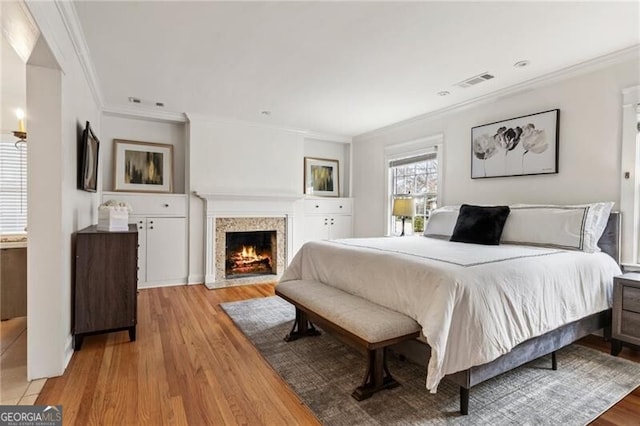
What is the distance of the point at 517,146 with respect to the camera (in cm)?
348

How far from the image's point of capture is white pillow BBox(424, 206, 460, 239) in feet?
11.8

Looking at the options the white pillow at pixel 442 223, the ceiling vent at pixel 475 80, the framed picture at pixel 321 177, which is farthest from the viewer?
the framed picture at pixel 321 177

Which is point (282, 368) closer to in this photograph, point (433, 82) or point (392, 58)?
point (392, 58)

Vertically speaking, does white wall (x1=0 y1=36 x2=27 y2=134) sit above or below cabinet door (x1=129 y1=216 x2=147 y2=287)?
above

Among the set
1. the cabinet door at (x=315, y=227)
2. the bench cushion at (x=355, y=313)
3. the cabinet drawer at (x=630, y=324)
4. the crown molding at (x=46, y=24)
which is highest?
the crown molding at (x=46, y=24)

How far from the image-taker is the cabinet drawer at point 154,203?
428 cm

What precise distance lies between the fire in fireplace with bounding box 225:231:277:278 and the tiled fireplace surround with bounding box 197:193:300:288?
197mm

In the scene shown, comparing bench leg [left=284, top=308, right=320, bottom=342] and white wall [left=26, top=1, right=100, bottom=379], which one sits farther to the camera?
bench leg [left=284, top=308, right=320, bottom=342]

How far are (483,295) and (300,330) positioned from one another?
1599mm

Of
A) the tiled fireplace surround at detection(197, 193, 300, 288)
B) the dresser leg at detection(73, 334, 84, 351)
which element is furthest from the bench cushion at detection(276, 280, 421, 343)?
the tiled fireplace surround at detection(197, 193, 300, 288)

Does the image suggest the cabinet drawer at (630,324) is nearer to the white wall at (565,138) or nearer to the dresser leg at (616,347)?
the dresser leg at (616,347)

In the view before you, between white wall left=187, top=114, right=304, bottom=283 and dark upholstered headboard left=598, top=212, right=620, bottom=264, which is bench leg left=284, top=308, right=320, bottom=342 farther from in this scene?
dark upholstered headboard left=598, top=212, right=620, bottom=264

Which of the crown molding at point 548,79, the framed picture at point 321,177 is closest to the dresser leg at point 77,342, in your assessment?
the framed picture at point 321,177

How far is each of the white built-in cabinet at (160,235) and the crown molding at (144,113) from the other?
3.59 feet
